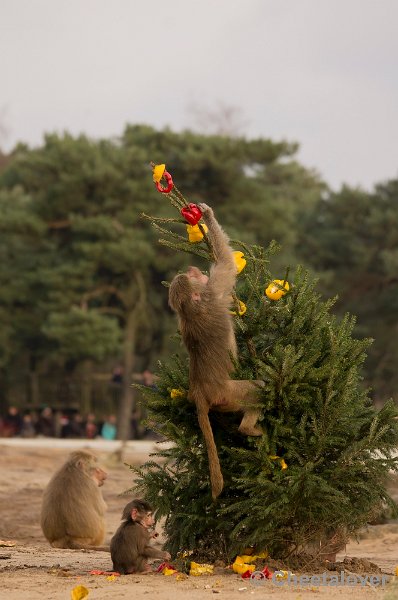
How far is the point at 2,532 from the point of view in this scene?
13.7 m

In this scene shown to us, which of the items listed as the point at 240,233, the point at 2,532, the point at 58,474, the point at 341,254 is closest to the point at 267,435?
the point at 58,474

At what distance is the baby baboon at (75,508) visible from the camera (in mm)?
11414

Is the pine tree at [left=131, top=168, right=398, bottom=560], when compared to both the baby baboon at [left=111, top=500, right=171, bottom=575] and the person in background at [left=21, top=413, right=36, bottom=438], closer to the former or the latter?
the baby baboon at [left=111, top=500, right=171, bottom=575]

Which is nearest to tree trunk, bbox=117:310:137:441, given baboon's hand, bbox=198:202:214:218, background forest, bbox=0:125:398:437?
background forest, bbox=0:125:398:437

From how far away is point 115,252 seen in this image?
3500cm

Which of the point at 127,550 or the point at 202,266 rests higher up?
the point at 202,266

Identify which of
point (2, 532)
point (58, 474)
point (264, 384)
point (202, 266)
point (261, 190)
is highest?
point (261, 190)

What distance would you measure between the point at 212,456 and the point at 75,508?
3847mm

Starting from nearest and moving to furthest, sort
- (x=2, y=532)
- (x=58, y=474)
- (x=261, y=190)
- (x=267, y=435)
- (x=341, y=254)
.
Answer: (x=267, y=435) < (x=58, y=474) < (x=2, y=532) < (x=261, y=190) < (x=341, y=254)

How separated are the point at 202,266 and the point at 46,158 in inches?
243

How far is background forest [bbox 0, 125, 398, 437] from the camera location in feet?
116

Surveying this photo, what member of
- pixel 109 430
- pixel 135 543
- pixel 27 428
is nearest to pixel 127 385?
pixel 109 430

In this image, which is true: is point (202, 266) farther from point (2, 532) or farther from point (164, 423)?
point (164, 423)

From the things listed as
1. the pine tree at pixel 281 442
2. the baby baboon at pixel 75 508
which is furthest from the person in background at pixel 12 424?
the pine tree at pixel 281 442
